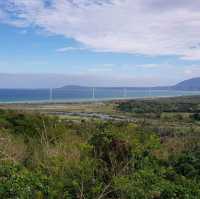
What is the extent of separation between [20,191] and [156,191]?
1.79 meters

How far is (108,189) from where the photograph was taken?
427 centimetres

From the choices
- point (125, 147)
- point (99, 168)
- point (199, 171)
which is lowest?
point (199, 171)

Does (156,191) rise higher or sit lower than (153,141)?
lower

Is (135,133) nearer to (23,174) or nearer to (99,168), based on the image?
(99,168)

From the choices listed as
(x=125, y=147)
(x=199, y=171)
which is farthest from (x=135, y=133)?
(x=199, y=171)

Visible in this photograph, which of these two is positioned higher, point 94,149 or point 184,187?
point 94,149

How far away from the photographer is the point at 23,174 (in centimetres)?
383

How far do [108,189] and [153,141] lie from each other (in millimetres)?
1013

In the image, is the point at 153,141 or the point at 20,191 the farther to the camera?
the point at 153,141

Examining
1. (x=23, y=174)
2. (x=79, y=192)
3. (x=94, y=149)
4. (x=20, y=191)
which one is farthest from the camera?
(x=94, y=149)

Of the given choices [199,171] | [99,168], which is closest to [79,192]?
[99,168]

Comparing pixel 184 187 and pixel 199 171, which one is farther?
pixel 199 171

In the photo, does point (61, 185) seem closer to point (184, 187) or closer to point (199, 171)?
point (184, 187)

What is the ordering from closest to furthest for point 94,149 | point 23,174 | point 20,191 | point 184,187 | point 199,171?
point 20,191 → point 23,174 → point 184,187 → point 94,149 → point 199,171
